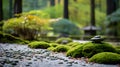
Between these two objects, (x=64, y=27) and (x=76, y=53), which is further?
(x=64, y=27)

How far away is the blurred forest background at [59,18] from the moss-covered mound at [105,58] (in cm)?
742

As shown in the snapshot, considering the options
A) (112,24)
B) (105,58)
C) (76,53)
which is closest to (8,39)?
(76,53)

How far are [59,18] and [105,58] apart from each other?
512 inches

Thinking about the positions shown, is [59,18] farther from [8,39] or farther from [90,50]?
[90,50]

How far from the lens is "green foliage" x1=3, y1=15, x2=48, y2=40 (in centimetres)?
1580

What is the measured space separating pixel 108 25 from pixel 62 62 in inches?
784

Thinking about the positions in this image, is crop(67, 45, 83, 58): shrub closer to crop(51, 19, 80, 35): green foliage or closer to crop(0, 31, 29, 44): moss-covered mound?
crop(0, 31, 29, 44): moss-covered mound

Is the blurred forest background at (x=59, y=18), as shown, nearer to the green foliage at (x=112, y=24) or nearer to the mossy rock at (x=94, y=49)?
the green foliage at (x=112, y=24)

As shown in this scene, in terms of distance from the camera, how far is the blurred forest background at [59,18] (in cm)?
1619

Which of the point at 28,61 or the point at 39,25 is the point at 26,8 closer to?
the point at 39,25

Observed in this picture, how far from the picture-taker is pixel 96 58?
9.04m

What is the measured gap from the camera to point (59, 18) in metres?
21.8

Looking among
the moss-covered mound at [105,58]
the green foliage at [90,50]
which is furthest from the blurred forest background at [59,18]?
the moss-covered mound at [105,58]

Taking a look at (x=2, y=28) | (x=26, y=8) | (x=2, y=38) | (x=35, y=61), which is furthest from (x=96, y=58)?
(x=26, y=8)
